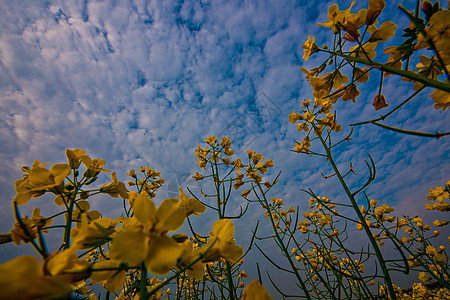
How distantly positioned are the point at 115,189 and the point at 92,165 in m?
0.22

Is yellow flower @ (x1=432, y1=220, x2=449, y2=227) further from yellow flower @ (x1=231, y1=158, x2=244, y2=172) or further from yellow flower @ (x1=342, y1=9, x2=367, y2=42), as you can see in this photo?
yellow flower @ (x1=342, y1=9, x2=367, y2=42)

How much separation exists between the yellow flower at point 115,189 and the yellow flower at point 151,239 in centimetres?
74

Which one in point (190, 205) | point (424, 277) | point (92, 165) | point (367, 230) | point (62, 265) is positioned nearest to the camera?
point (62, 265)

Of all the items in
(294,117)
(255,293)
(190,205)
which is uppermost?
(294,117)

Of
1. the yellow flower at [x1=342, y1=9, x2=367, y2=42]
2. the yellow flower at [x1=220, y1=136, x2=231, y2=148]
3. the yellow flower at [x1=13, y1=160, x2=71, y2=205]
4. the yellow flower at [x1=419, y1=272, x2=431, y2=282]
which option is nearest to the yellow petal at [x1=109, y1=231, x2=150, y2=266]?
the yellow flower at [x1=13, y1=160, x2=71, y2=205]

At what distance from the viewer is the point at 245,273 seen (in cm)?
478

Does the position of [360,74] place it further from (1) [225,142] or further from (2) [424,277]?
(2) [424,277]

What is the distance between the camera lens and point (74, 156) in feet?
3.68

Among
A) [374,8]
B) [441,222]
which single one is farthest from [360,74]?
[441,222]

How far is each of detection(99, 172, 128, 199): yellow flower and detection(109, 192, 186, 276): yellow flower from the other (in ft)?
2.42

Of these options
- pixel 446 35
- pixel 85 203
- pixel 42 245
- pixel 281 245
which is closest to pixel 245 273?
pixel 281 245

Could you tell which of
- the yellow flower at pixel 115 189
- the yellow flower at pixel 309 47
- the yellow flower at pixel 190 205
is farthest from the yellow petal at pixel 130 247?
the yellow flower at pixel 309 47

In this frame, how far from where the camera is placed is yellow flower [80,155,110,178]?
3.66 feet

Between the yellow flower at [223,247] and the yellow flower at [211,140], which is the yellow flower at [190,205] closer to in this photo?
the yellow flower at [223,247]
